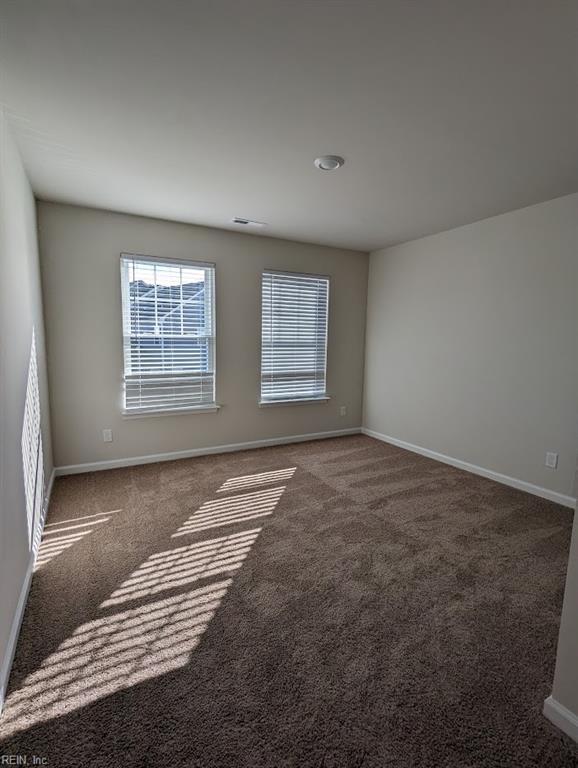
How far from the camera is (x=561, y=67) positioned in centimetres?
161

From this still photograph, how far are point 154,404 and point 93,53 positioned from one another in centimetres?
294

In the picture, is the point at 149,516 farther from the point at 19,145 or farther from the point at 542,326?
the point at 542,326

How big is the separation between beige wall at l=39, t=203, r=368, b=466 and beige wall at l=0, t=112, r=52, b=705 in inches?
32.1

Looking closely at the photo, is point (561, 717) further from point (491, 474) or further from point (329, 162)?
point (329, 162)

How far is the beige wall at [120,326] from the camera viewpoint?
346 cm

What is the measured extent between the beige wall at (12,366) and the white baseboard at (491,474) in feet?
10.5

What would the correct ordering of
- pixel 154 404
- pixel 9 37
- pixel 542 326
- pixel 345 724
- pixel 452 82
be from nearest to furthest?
pixel 345 724
pixel 9 37
pixel 452 82
pixel 542 326
pixel 154 404

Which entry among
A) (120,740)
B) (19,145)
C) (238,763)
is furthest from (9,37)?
(238,763)

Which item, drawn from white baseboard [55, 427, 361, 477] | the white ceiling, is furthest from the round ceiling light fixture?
white baseboard [55, 427, 361, 477]

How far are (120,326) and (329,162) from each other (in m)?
2.46

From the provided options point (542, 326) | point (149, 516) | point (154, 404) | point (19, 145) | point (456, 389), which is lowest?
point (149, 516)

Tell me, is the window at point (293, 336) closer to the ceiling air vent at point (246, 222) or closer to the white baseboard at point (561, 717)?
the ceiling air vent at point (246, 222)

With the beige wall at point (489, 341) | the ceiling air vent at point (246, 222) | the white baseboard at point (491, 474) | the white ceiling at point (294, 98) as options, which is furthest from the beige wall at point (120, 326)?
the white baseboard at point (491, 474)

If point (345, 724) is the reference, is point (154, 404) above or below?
above
